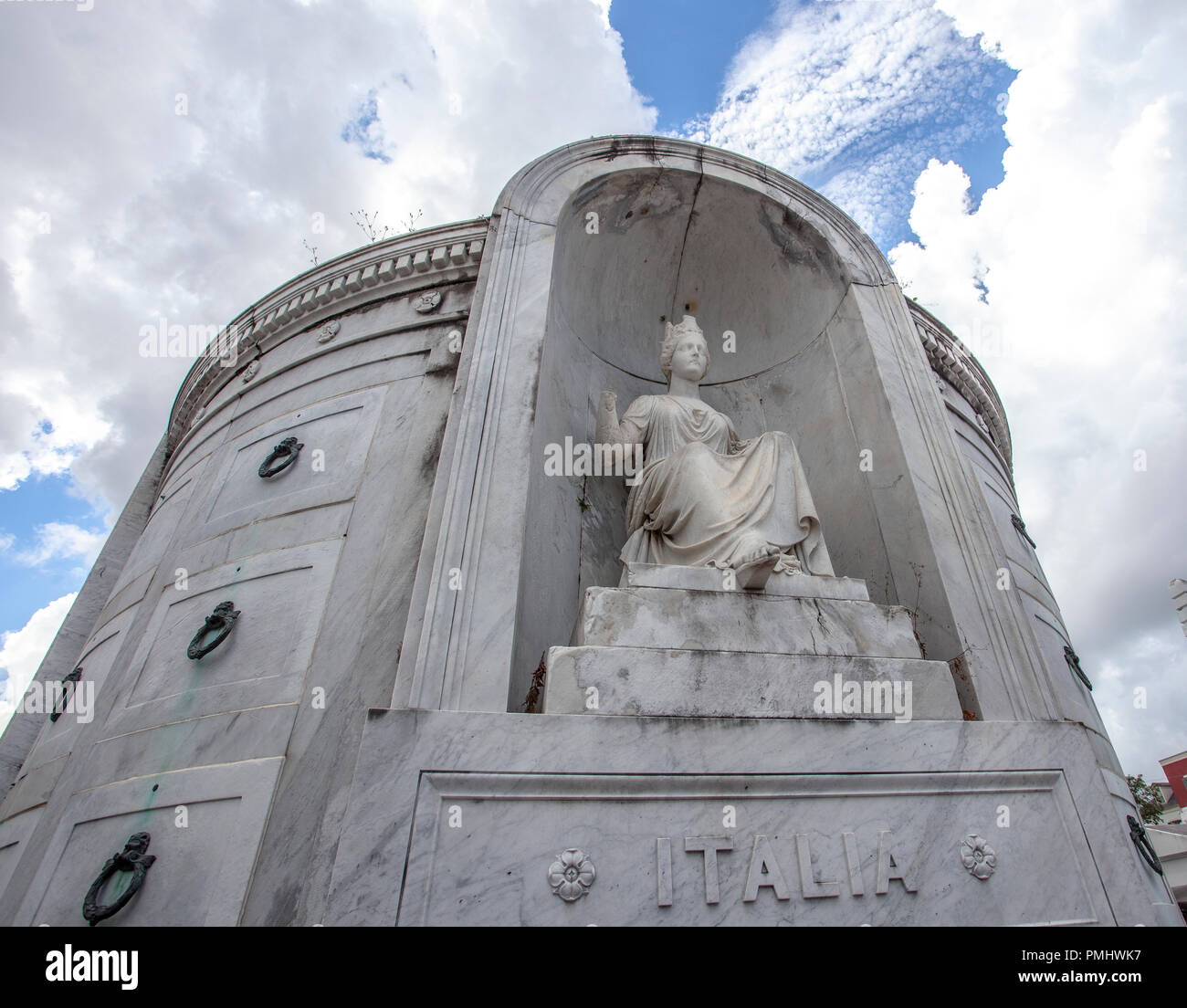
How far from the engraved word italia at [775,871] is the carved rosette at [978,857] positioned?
0.88 feet

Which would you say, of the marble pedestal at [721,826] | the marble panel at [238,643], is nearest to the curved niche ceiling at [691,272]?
the marble panel at [238,643]

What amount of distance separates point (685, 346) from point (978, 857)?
4166mm

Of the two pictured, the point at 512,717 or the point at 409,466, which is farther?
the point at 409,466

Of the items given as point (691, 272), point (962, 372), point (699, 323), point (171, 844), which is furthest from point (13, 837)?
point (962, 372)

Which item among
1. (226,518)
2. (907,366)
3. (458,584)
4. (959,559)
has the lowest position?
(458,584)

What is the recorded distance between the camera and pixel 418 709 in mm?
2996

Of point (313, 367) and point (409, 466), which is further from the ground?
point (313, 367)

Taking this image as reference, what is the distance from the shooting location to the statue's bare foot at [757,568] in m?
3.58

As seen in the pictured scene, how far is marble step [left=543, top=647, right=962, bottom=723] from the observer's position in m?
3.20

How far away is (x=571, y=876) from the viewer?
2.71 meters

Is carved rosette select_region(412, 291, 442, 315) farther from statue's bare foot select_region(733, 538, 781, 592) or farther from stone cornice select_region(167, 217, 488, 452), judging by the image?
statue's bare foot select_region(733, 538, 781, 592)
